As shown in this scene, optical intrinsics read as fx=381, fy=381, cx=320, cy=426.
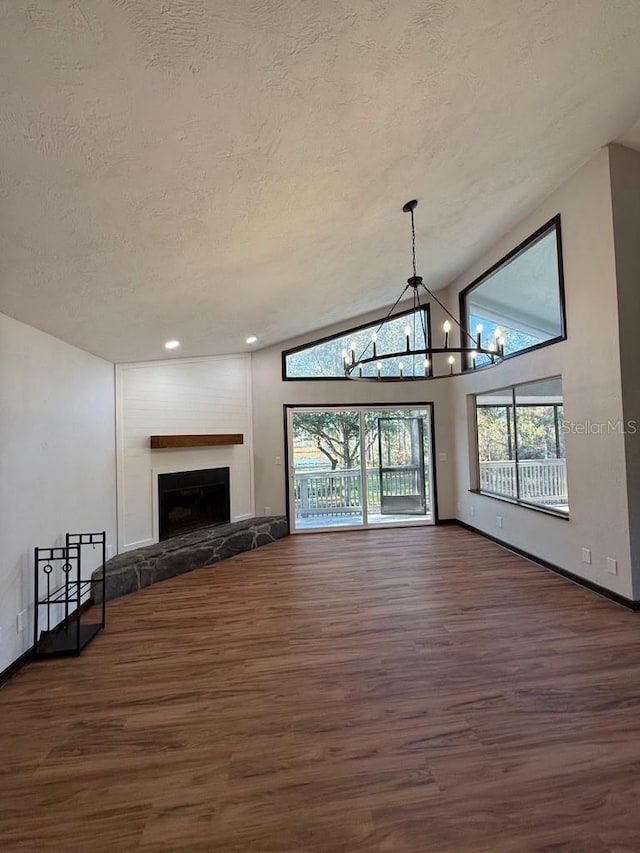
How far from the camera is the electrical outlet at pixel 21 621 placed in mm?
2650

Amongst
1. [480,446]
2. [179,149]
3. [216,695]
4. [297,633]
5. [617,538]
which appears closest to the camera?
[179,149]

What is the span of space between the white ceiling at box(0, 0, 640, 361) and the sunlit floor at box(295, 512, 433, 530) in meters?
3.91

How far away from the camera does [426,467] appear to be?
6.45 m

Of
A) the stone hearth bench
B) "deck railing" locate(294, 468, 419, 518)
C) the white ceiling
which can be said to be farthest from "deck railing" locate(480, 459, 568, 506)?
the stone hearth bench

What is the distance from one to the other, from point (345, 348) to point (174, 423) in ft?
9.55

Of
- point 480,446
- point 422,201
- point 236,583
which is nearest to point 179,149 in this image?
point 422,201

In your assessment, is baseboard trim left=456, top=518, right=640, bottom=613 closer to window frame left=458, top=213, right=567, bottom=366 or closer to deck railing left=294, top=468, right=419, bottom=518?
deck railing left=294, top=468, right=419, bottom=518

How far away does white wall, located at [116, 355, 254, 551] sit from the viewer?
4.63 meters

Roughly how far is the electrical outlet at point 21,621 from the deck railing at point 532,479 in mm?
4887

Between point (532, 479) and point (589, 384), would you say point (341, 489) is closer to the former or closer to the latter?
point (532, 479)

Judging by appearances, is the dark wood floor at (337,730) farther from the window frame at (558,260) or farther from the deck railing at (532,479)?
the window frame at (558,260)

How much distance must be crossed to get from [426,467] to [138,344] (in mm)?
4699

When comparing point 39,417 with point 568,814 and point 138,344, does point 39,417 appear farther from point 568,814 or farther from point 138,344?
point 568,814

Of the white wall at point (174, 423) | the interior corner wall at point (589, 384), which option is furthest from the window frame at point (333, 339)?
the interior corner wall at point (589, 384)
